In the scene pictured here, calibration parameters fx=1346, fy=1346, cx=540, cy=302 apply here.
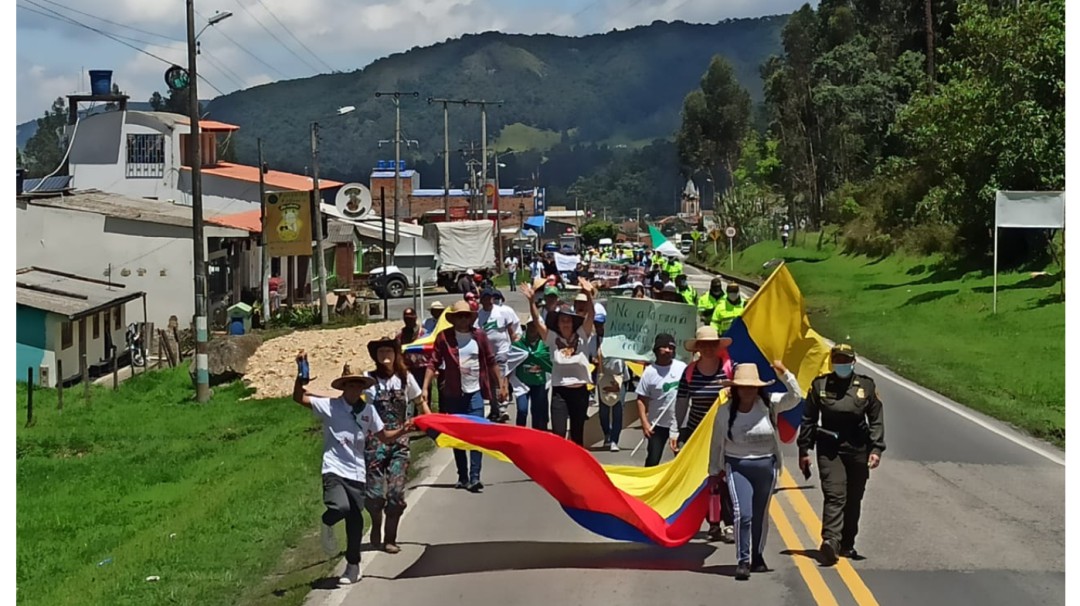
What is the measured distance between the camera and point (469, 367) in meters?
13.4

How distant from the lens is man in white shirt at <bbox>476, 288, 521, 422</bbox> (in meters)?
15.0

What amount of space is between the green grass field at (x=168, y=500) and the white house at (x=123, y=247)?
1372cm

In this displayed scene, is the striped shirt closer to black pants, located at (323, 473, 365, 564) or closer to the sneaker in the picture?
the sneaker

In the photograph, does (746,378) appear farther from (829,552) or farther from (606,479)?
(829,552)

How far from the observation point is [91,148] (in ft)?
205

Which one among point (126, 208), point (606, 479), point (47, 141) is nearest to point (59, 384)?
point (126, 208)

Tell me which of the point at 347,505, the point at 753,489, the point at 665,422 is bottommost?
the point at 347,505

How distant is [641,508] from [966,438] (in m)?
8.47

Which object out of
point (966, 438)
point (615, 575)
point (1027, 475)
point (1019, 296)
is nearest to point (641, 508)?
point (615, 575)

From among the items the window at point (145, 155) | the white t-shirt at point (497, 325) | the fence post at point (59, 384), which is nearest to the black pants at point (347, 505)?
the white t-shirt at point (497, 325)

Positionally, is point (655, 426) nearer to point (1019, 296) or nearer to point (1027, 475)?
point (1027, 475)

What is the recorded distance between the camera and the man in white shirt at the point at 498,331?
49.1 feet

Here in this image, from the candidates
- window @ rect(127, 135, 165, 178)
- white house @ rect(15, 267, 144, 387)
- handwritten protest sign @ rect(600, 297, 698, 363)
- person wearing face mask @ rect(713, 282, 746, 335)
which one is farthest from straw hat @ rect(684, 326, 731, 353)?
window @ rect(127, 135, 165, 178)

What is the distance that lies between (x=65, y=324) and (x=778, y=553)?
26357mm
